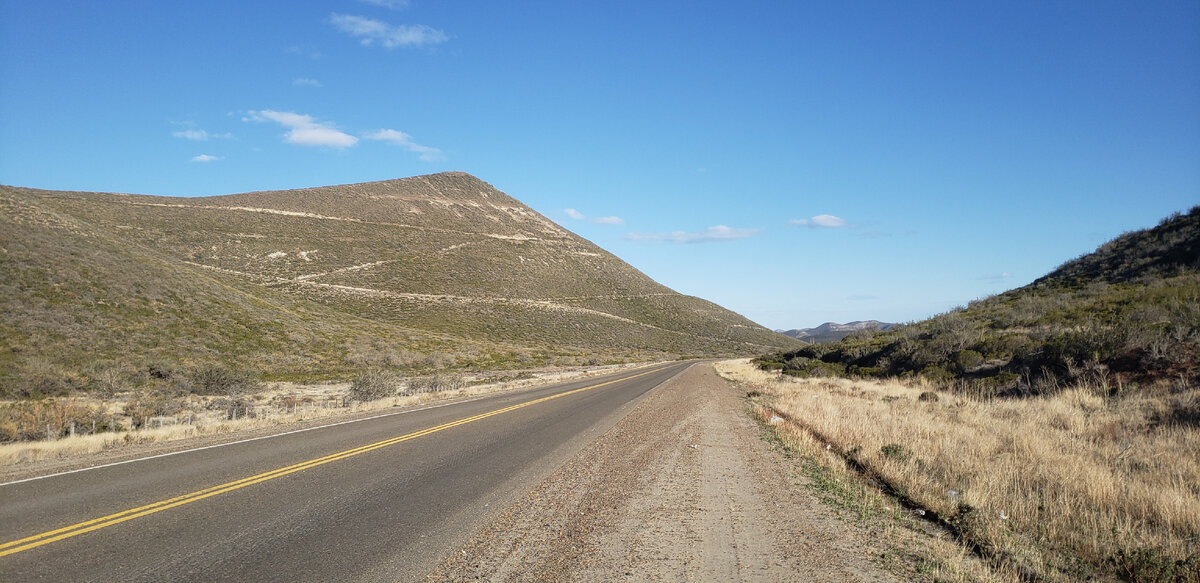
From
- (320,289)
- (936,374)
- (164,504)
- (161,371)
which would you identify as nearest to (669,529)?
(164,504)

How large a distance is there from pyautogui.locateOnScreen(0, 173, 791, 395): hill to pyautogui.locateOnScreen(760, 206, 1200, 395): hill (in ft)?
114

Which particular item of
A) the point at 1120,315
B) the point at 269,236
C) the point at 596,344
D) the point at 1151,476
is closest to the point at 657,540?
the point at 1151,476

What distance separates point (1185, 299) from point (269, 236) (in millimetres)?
96864

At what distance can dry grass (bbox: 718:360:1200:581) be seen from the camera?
5.34 m

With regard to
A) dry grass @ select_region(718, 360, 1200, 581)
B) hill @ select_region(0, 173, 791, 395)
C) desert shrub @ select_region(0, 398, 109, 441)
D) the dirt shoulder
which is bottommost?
desert shrub @ select_region(0, 398, 109, 441)

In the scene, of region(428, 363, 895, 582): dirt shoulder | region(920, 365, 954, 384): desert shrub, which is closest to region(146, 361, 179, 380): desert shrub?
region(428, 363, 895, 582): dirt shoulder

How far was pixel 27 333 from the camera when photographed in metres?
29.4

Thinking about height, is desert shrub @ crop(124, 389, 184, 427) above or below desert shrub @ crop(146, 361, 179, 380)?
below

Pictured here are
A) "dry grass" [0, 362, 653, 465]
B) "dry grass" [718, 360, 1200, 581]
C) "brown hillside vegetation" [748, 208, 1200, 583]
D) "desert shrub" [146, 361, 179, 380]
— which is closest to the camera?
"dry grass" [718, 360, 1200, 581]

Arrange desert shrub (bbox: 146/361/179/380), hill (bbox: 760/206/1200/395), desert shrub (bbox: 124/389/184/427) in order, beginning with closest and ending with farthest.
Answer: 1. hill (bbox: 760/206/1200/395)
2. desert shrub (bbox: 124/389/184/427)
3. desert shrub (bbox: 146/361/179/380)

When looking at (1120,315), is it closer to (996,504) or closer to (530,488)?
(996,504)

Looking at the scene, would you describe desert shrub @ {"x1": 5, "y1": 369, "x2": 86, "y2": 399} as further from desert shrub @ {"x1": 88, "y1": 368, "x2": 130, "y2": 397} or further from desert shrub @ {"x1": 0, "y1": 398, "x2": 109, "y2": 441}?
desert shrub @ {"x1": 0, "y1": 398, "x2": 109, "y2": 441}

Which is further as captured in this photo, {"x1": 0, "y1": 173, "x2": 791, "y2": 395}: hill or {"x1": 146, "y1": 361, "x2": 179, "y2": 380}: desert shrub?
{"x1": 0, "y1": 173, "x2": 791, "y2": 395}: hill

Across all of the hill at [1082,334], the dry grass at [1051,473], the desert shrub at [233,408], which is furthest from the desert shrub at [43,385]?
the hill at [1082,334]
